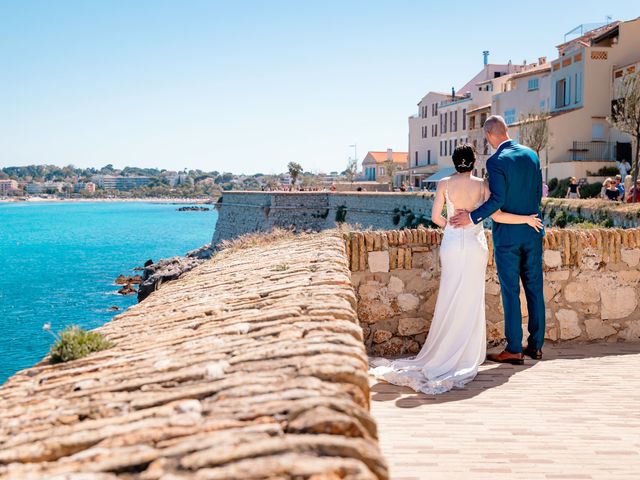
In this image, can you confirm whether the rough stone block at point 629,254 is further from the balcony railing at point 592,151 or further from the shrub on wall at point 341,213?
the shrub on wall at point 341,213

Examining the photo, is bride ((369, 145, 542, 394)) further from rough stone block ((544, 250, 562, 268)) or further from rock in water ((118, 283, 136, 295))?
rock in water ((118, 283, 136, 295))

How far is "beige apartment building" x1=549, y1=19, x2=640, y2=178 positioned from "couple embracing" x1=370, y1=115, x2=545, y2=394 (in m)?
29.6

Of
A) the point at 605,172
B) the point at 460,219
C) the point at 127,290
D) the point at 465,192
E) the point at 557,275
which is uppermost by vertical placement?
the point at 605,172

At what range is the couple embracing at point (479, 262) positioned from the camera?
5.61 metres

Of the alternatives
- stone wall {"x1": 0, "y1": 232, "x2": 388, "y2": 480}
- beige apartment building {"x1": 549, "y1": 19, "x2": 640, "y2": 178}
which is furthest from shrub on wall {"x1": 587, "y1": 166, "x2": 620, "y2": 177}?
stone wall {"x1": 0, "y1": 232, "x2": 388, "y2": 480}

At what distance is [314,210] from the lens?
4150 cm

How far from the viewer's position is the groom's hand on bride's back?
567 cm

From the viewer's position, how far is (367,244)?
6508 millimetres

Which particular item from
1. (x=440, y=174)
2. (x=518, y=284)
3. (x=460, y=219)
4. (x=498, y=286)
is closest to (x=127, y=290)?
(x=440, y=174)

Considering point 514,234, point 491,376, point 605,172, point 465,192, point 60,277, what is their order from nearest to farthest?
point 491,376
point 465,192
point 514,234
point 605,172
point 60,277

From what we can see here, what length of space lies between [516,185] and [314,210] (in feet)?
117

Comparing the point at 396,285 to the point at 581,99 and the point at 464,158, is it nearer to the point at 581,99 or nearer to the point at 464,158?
the point at 464,158

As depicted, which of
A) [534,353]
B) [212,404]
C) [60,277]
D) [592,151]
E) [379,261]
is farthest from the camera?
[60,277]

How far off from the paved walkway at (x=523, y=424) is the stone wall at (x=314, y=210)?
24255 mm
